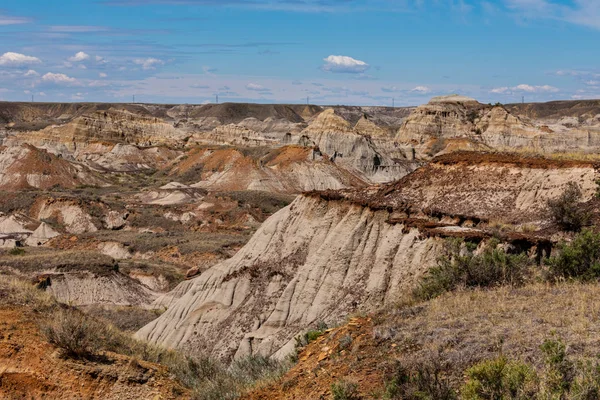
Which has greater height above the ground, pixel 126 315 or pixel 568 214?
pixel 568 214

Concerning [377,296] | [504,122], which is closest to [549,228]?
[377,296]

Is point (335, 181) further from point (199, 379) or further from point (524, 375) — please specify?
point (524, 375)

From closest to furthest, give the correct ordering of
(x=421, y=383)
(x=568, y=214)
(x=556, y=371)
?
(x=556, y=371)
(x=421, y=383)
(x=568, y=214)

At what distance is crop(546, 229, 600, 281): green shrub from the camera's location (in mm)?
13164

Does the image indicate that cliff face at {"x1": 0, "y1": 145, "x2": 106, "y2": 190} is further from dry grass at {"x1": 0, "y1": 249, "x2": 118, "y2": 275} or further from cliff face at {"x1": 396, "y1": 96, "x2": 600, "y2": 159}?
cliff face at {"x1": 396, "y1": 96, "x2": 600, "y2": 159}

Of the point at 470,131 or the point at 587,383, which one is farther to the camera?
the point at 470,131

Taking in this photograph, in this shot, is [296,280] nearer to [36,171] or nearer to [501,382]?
[501,382]

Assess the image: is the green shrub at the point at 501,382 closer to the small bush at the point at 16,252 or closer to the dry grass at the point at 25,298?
the dry grass at the point at 25,298

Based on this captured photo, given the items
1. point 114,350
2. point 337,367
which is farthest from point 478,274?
point 114,350

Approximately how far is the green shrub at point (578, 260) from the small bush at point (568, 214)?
543cm

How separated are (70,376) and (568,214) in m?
14.1

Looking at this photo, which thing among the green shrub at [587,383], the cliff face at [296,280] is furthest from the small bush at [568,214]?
the green shrub at [587,383]

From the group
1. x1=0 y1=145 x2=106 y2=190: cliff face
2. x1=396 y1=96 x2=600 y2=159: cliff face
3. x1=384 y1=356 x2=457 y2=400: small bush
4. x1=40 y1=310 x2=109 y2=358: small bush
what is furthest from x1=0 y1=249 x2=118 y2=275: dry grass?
x1=396 y1=96 x2=600 y2=159: cliff face

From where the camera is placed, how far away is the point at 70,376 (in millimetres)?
11602
